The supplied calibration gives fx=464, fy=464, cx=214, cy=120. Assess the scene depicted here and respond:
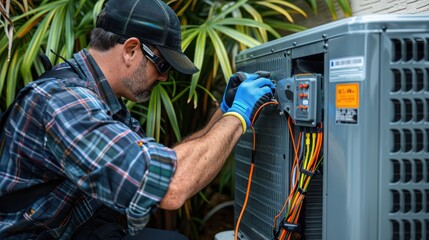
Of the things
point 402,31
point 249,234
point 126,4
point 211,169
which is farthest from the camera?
point 249,234

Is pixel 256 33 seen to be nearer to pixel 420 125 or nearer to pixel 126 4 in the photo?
pixel 126 4

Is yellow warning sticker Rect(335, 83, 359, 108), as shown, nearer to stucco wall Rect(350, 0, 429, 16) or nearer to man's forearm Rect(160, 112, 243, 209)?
man's forearm Rect(160, 112, 243, 209)

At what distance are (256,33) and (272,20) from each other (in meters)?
0.21

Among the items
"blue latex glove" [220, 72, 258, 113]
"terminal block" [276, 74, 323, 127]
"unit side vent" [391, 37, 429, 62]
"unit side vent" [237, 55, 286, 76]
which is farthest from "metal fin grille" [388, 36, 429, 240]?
"blue latex glove" [220, 72, 258, 113]

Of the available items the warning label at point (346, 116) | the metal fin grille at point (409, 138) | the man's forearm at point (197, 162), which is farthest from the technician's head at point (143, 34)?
the metal fin grille at point (409, 138)

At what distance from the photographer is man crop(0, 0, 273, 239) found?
103 cm

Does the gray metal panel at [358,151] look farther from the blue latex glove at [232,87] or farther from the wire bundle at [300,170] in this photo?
the blue latex glove at [232,87]

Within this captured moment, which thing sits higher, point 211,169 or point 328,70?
point 328,70

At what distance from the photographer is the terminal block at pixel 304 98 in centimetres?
103

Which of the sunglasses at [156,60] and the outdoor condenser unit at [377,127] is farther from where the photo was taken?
the sunglasses at [156,60]

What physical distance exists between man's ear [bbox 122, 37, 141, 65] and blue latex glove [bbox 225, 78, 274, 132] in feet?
0.99

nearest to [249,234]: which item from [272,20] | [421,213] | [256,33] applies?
[421,213]

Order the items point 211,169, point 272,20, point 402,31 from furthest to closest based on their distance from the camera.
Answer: point 272,20 → point 211,169 → point 402,31

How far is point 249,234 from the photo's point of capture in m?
1.45
